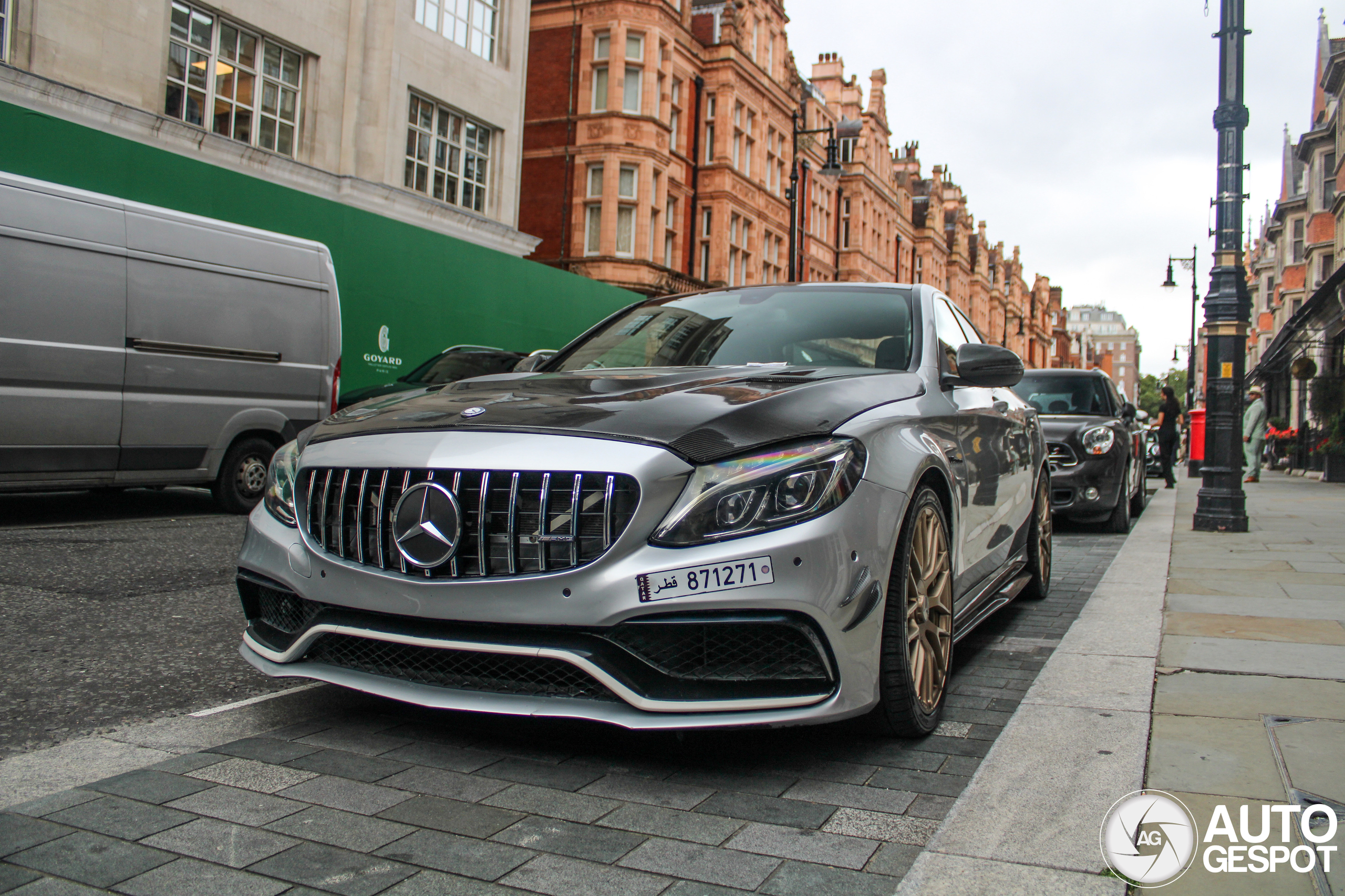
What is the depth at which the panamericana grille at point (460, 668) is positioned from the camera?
280 centimetres

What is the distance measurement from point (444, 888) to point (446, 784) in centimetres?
62

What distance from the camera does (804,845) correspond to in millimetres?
2463

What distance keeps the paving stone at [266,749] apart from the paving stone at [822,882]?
1.43 meters

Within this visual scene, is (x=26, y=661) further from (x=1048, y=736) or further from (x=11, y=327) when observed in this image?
(x=11, y=327)

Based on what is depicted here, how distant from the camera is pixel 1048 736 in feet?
10.7

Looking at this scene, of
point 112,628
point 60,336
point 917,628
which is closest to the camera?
point 917,628

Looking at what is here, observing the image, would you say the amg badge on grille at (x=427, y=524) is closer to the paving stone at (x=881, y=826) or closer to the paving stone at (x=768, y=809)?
the paving stone at (x=768, y=809)

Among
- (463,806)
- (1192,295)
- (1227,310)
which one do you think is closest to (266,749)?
(463,806)

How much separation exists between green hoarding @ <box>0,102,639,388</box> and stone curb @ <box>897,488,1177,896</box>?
9.02 metres

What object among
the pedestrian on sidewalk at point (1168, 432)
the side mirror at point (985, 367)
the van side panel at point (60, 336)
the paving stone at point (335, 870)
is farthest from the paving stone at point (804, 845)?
the pedestrian on sidewalk at point (1168, 432)

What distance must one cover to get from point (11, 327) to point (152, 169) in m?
2.84

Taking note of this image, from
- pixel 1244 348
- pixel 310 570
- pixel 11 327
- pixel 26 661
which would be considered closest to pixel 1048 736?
pixel 310 570

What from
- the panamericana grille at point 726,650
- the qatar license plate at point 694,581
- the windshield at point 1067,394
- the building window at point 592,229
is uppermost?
the building window at point 592,229

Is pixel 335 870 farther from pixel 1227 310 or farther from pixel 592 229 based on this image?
pixel 592 229
